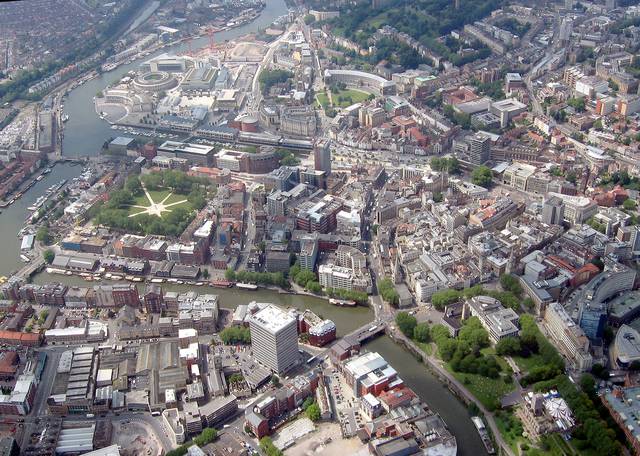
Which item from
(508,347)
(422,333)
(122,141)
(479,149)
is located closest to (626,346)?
(508,347)

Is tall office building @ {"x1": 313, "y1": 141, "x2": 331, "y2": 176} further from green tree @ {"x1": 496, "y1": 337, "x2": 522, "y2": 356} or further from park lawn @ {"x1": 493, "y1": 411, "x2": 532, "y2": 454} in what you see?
park lawn @ {"x1": 493, "y1": 411, "x2": 532, "y2": 454}

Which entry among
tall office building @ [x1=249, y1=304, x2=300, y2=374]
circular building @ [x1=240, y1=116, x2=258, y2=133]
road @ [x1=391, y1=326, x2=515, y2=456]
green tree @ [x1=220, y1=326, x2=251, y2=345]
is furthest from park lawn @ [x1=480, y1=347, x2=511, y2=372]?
circular building @ [x1=240, y1=116, x2=258, y2=133]

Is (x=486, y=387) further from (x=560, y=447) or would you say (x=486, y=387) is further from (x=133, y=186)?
(x=133, y=186)

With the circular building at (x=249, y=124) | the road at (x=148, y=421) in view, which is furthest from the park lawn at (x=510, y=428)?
the circular building at (x=249, y=124)

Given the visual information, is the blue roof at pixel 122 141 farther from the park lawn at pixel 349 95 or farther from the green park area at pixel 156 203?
the park lawn at pixel 349 95

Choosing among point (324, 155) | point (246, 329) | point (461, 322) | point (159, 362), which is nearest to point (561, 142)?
point (324, 155)

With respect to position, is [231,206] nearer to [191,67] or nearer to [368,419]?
[368,419]
